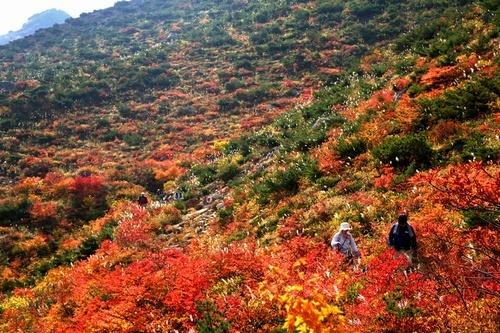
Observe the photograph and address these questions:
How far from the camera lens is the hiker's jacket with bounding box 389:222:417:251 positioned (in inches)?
338

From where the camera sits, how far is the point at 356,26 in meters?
40.9

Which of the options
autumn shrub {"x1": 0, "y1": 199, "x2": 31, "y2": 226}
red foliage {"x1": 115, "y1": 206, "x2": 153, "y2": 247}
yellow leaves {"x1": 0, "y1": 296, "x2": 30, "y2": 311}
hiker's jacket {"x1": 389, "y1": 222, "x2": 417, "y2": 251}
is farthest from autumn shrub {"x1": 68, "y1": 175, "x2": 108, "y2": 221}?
hiker's jacket {"x1": 389, "y1": 222, "x2": 417, "y2": 251}

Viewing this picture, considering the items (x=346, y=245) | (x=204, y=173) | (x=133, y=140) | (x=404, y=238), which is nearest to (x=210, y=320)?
(x=346, y=245)

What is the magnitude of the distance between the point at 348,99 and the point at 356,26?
20.7 meters

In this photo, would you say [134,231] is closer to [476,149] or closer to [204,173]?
[204,173]

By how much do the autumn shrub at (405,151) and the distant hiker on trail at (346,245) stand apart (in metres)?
3.93

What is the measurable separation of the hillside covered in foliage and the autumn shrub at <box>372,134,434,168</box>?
0.20ft

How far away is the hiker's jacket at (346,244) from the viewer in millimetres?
9352

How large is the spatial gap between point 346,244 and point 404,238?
124cm

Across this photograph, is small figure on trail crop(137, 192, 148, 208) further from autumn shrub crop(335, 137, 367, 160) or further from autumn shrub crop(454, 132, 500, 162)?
autumn shrub crop(454, 132, 500, 162)

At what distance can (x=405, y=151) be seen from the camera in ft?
41.7

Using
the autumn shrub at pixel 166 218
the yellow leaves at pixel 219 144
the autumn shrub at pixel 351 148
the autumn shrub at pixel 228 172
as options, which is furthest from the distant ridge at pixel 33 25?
the autumn shrub at pixel 351 148

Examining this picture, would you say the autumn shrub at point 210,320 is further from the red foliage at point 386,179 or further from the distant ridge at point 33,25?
the distant ridge at point 33,25

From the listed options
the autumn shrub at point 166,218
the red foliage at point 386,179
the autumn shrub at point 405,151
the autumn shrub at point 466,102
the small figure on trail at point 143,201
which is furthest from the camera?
the small figure on trail at point 143,201
